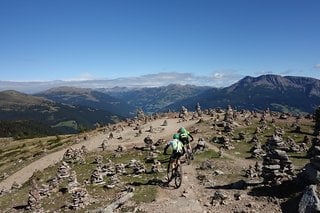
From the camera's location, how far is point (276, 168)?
1199 inches

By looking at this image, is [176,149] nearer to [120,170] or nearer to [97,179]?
[97,179]

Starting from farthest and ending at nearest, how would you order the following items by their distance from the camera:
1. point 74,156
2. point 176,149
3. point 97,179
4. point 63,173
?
1. point 74,156
2. point 63,173
3. point 97,179
4. point 176,149

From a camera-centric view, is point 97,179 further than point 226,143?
No

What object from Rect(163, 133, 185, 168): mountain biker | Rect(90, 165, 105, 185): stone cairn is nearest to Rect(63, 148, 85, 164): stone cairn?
Rect(90, 165, 105, 185): stone cairn

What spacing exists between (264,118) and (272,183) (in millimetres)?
50285

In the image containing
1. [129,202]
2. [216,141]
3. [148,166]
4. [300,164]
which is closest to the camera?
[129,202]

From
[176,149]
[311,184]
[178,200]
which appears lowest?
[178,200]

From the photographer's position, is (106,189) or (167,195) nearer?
(167,195)

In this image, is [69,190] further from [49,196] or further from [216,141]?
[216,141]

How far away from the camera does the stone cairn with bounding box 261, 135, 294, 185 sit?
29953 millimetres

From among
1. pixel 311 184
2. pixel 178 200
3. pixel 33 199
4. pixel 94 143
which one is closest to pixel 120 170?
pixel 33 199

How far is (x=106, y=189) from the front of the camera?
35562mm

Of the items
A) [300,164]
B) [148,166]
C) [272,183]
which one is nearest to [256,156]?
[300,164]

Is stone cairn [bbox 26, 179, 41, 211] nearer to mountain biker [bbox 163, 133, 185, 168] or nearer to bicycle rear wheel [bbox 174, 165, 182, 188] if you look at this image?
bicycle rear wheel [bbox 174, 165, 182, 188]
